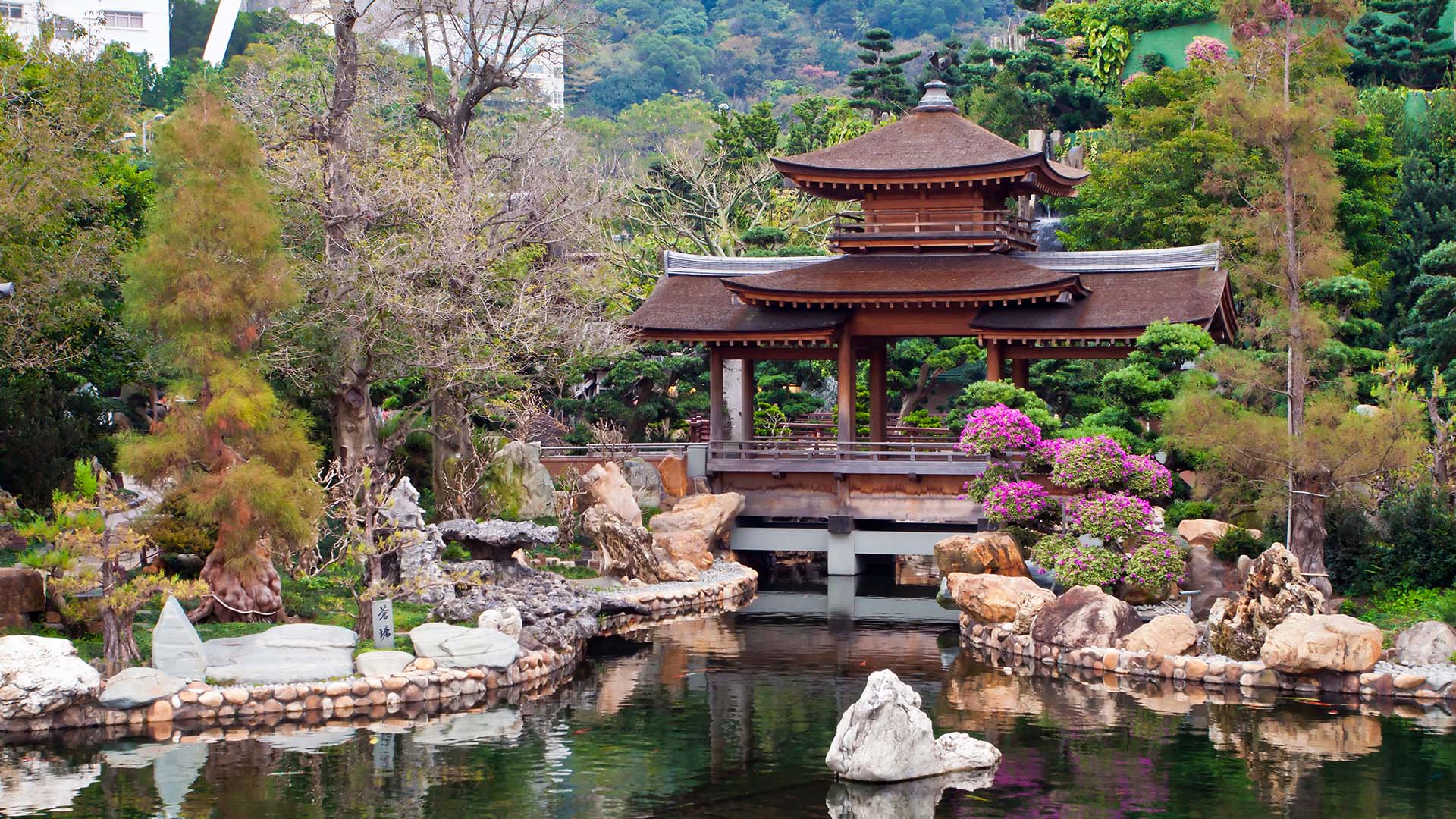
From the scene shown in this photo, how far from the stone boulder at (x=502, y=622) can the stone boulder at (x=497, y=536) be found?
3.08 metres

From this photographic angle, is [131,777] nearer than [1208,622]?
Yes

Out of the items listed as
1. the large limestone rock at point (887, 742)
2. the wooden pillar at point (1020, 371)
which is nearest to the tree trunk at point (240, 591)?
the large limestone rock at point (887, 742)

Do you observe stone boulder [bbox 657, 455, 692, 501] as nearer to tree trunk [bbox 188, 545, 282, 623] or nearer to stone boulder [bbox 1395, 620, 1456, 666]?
tree trunk [bbox 188, 545, 282, 623]

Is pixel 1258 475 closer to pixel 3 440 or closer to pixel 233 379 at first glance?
pixel 233 379

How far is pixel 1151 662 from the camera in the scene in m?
21.1

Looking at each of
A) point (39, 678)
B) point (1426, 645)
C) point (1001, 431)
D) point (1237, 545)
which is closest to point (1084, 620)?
point (1237, 545)

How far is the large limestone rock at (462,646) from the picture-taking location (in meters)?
20.0

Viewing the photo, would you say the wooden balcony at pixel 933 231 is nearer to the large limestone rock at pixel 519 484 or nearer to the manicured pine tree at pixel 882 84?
the large limestone rock at pixel 519 484

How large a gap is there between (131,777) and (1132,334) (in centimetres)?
1896

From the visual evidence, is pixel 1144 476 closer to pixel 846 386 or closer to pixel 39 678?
pixel 846 386

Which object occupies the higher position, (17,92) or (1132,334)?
(17,92)

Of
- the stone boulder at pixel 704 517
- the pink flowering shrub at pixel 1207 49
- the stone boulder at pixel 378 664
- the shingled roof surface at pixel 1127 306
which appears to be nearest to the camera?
the stone boulder at pixel 378 664

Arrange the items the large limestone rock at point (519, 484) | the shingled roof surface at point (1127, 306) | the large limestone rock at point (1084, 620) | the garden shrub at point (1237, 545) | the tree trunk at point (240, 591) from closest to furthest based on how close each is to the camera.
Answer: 1. the tree trunk at point (240, 591)
2. the large limestone rock at point (1084, 620)
3. the garden shrub at point (1237, 545)
4. the shingled roof surface at point (1127, 306)
5. the large limestone rock at point (519, 484)

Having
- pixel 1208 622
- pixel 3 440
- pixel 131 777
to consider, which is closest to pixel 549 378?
pixel 3 440
